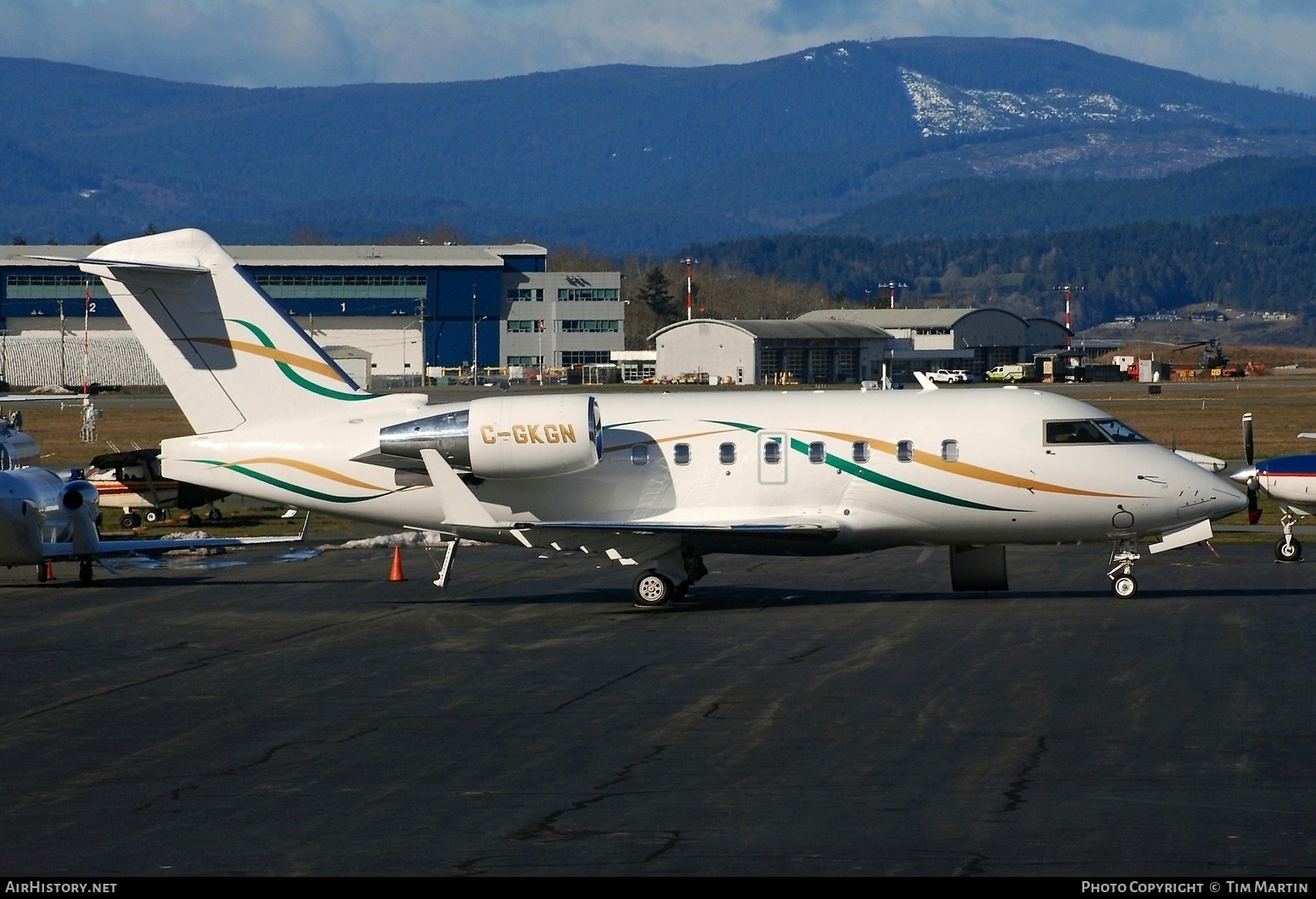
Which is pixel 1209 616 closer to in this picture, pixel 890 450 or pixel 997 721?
pixel 890 450

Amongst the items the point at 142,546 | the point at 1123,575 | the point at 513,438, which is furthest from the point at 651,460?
the point at 142,546

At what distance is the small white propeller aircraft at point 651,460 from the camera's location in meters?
23.7

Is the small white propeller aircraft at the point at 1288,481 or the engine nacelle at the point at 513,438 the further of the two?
the small white propeller aircraft at the point at 1288,481

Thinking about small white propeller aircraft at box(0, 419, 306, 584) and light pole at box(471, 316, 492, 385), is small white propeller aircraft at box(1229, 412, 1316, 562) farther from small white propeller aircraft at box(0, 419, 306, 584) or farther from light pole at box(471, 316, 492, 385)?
light pole at box(471, 316, 492, 385)

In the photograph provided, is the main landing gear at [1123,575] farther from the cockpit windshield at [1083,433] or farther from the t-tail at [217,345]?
the t-tail at [217,345]

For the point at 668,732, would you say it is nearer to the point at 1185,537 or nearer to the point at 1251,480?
the point at 1185,537

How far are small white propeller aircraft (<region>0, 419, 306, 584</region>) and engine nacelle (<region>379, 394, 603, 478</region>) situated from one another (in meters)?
4.40

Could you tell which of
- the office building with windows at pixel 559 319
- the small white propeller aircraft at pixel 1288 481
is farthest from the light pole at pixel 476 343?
the small white propeller aircraft at pixel 1288 481

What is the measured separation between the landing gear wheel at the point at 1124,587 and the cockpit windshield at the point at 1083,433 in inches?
79.8

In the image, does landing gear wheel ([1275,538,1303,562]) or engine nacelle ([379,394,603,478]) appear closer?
engine nacelle ([379,394,603,478])

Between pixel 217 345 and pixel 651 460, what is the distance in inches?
278

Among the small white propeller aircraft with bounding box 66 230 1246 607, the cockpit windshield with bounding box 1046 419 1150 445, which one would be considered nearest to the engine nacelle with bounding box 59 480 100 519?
the small white propeller aircraft with bounding box 66 230 1246 607

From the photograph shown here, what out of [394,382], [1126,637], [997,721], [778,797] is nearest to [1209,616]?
[1126,637]

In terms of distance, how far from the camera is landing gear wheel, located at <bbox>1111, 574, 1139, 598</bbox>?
2388cm
